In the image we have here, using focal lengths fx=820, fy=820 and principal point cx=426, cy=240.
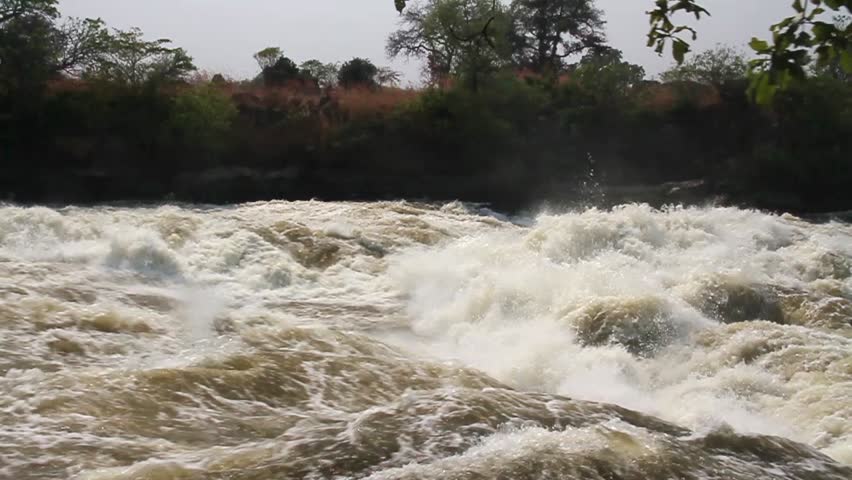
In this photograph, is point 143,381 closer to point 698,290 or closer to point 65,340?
point 65,340

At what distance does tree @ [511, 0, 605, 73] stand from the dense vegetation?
9956 mm

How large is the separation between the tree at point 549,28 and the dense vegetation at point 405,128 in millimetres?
9956

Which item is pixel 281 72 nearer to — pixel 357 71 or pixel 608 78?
pixel 357 71

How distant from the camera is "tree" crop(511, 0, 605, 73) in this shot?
132ft

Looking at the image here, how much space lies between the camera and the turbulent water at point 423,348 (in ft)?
14.6

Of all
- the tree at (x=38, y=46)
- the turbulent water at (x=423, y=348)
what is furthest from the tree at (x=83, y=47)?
the turbulent water at (x=423, y=348)

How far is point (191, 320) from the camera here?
7977mm

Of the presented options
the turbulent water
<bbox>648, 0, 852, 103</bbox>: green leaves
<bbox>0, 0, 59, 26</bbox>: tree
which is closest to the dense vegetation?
<bbox>0, 0, 59, 26</bbox>: tree

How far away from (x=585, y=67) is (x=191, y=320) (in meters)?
22.9

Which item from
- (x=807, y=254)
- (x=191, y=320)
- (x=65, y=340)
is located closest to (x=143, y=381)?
(x=65, y=340)

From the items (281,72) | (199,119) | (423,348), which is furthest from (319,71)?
(423,348)

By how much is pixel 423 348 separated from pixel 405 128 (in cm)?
1817

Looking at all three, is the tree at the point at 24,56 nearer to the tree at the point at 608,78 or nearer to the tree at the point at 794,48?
the tree at the point at 608,78

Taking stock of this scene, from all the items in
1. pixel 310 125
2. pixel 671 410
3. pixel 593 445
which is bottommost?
pixel 671 410
